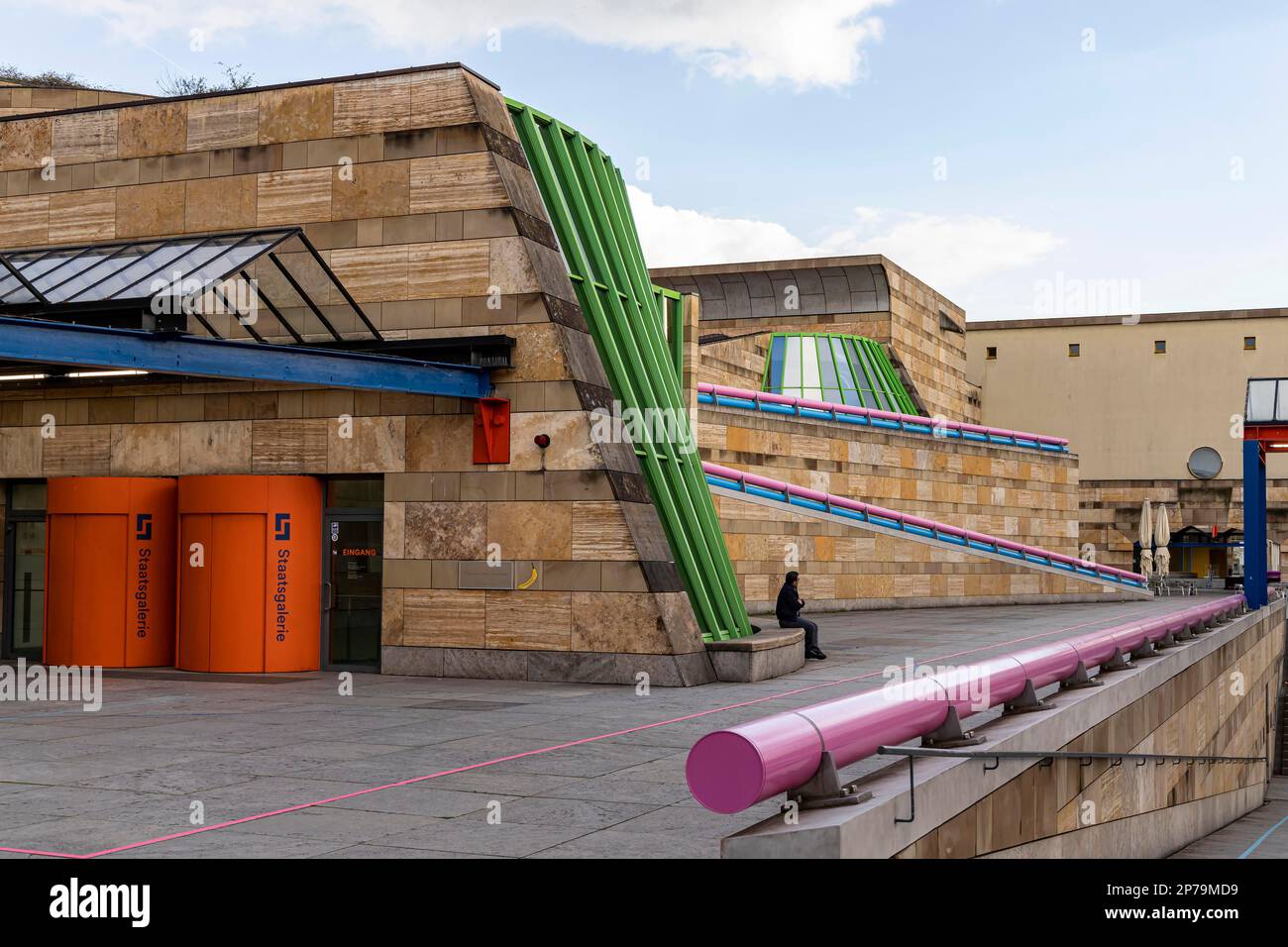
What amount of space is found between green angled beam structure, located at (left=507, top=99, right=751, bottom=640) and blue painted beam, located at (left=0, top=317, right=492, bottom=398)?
7.34 feet

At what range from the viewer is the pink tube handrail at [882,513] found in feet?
97.4

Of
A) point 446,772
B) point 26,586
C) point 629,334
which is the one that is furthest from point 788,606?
point 26,586

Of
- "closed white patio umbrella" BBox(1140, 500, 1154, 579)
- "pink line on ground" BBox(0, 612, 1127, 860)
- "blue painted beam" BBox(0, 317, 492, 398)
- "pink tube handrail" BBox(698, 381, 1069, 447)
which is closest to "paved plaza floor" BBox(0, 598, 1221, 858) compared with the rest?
"pink line on ground" BBox(0, 612, 1127, 860)

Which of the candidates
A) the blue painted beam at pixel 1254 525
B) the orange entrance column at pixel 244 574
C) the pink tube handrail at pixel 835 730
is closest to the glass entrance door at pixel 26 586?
the orange entrance column at pixel 244 574

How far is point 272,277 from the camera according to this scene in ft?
57.0

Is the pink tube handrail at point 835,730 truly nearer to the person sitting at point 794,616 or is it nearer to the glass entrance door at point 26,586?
the person sitting at point 794,616

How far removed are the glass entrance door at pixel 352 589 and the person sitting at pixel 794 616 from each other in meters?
5.76

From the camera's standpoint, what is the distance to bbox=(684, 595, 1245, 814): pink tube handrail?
5.98 meters

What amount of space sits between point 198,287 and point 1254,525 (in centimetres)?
2719

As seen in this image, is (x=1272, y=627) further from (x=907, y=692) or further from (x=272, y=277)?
(x=907, y=692)

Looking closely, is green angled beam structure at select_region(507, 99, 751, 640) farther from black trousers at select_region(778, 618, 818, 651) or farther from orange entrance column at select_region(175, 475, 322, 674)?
orange entrance column at select_region(175, 475, 322, 674)

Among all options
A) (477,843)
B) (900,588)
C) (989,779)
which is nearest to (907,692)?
(989,779)

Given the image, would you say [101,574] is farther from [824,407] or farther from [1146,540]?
[1146,540]
